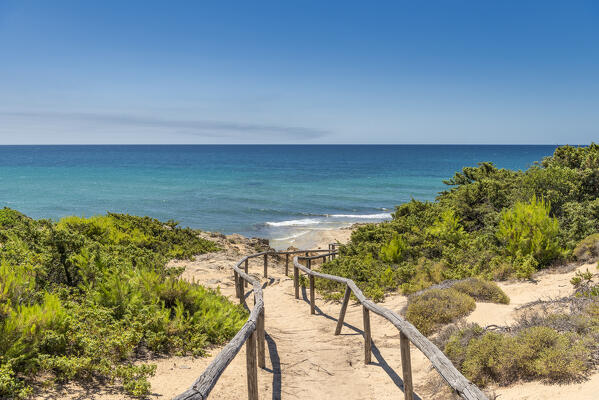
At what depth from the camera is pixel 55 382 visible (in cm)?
405

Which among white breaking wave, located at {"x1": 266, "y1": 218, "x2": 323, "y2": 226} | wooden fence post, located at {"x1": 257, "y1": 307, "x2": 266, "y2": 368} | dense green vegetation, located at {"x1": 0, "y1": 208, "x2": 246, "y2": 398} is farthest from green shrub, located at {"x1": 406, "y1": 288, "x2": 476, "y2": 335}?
white breaking wave, located at {"x1": 266, "y1": 218, "x2": 323, "y2": 226}

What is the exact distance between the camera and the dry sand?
4.15 metres

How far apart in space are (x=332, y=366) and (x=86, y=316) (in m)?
3.65

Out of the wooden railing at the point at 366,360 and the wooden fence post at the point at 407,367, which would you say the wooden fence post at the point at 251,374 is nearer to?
the wooden railing at the point at 366,360

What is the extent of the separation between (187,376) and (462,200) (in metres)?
12.0

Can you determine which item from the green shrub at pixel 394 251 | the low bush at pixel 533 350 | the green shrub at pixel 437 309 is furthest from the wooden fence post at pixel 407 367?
the green shrub at pixel 394 251

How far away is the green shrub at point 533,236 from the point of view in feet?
30.6

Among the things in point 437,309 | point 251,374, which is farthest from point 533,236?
point 251,374

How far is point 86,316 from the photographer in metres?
5.29

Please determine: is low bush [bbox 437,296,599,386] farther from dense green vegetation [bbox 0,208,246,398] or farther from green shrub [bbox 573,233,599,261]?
green shrub [bbox 573,233,599,261]

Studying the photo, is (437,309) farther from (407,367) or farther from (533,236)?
(533,236)

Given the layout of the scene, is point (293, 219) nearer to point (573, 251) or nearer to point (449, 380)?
point (573, 251)

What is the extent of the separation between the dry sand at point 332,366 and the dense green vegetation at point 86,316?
291 millimetres

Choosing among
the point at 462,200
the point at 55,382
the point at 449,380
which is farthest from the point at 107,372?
the point at 462,200
